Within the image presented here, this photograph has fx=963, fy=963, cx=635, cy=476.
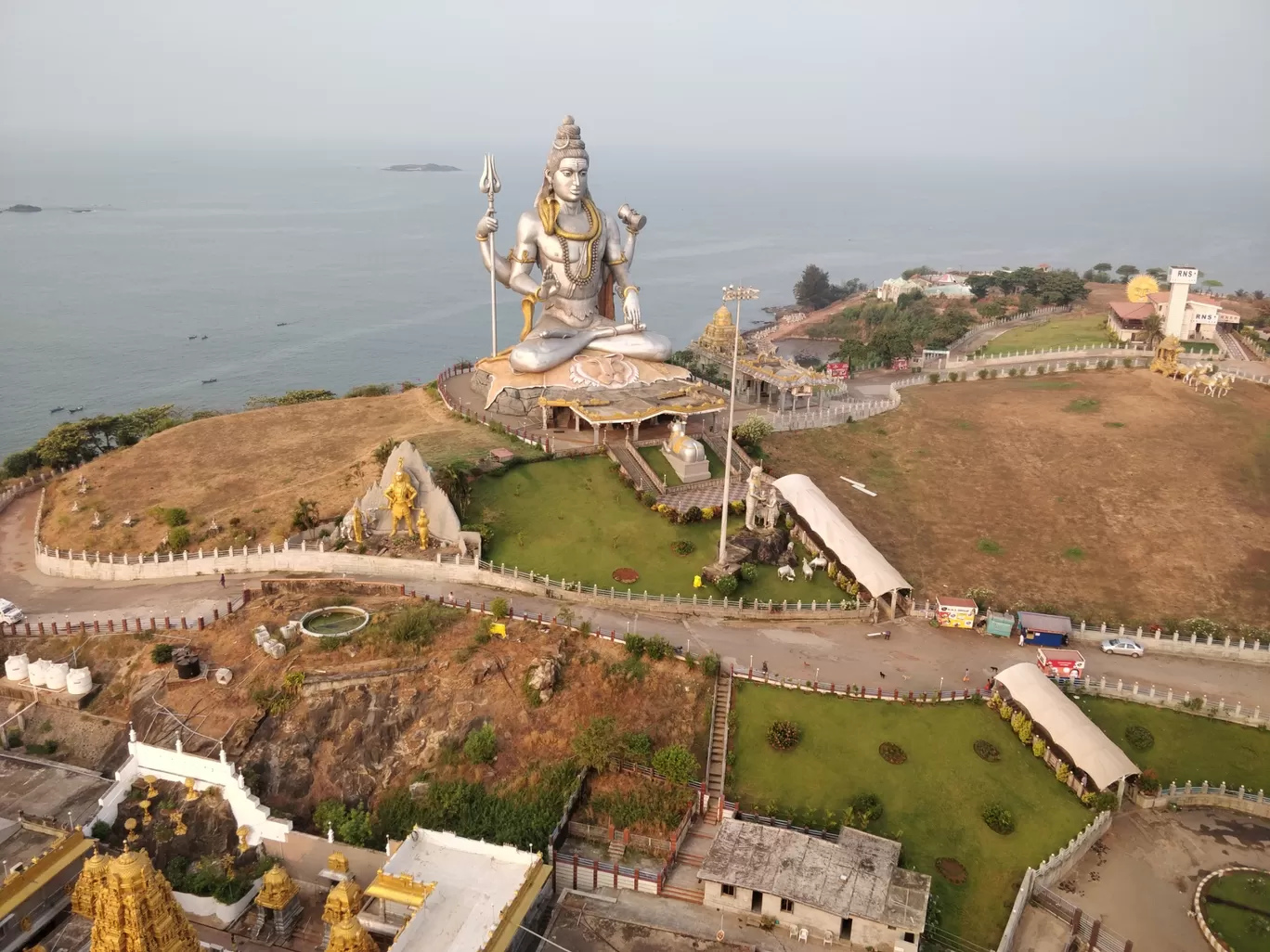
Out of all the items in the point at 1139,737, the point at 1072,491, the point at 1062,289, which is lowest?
the point at 1139,737

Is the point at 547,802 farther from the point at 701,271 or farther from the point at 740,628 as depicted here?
the point at 701,271

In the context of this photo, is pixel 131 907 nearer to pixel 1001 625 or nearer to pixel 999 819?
pixel 999 819


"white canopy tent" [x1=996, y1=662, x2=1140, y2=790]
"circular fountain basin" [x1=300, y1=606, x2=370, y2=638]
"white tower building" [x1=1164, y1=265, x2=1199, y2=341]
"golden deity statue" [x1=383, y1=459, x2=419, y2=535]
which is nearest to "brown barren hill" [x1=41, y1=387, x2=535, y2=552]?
"golden deity statue" [x1=383, y1=459, x2=419, y2=535]

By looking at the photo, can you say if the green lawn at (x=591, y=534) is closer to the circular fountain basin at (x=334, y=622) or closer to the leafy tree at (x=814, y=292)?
the circular fountain basin at (x=334, y=622)

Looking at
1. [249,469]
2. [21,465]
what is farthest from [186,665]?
[21,465]

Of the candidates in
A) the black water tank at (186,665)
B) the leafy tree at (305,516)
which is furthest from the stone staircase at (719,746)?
the leafy tree at (305,516)

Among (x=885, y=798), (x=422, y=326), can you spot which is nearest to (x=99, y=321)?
(x=422, y=326)
